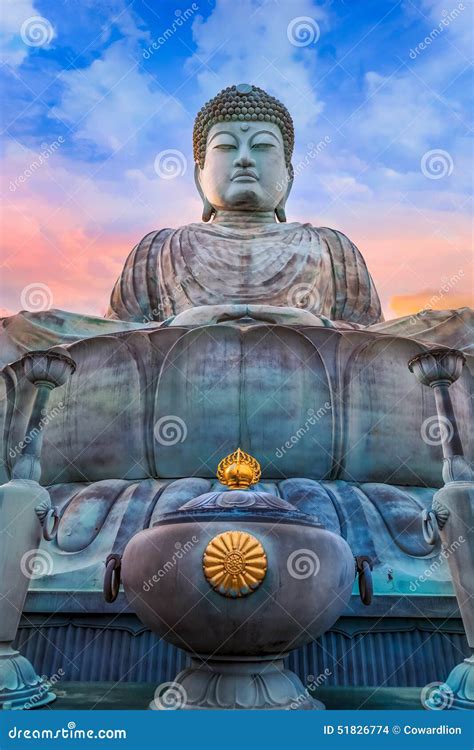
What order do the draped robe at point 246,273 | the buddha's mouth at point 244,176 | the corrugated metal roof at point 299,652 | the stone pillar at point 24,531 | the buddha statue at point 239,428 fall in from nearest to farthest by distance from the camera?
the stone pillar at point 24,531 < the corrugated metal roof at point 299,652 < the buddha statue at point 239,428 < the draped robe at point 246,273 < the buddha's mouth at point 244,176

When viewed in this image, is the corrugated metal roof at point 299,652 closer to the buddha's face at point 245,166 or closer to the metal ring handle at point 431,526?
the metal ring handle at point 431,526

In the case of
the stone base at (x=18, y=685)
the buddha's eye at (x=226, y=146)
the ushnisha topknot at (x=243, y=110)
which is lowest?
the stone base at (x=18, y=685)

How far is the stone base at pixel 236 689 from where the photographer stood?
6.37 feet

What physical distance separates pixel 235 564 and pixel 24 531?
992 mm

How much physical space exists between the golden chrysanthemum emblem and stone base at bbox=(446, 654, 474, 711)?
2.98ft

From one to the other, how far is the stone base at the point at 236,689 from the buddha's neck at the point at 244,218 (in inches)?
225

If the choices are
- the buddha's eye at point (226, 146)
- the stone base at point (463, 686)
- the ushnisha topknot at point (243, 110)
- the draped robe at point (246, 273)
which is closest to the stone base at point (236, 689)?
the stone base at point (463, 686)

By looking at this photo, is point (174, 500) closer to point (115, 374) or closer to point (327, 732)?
point (115, 374)

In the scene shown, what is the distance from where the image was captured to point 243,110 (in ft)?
23.6

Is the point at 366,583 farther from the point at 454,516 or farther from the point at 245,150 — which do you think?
the point at 245,150

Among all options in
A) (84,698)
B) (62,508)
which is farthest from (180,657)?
(62,508)

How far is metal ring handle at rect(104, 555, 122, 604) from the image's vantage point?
2.18m

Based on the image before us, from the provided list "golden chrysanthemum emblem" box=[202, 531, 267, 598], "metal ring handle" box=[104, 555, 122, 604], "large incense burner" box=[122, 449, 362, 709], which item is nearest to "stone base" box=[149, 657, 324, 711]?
"large incense burner" box=[122, 449, 362, 709]

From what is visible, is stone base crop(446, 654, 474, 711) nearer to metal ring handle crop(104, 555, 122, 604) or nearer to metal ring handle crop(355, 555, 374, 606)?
metal ring handle crop(355, 555, 374, 606)
